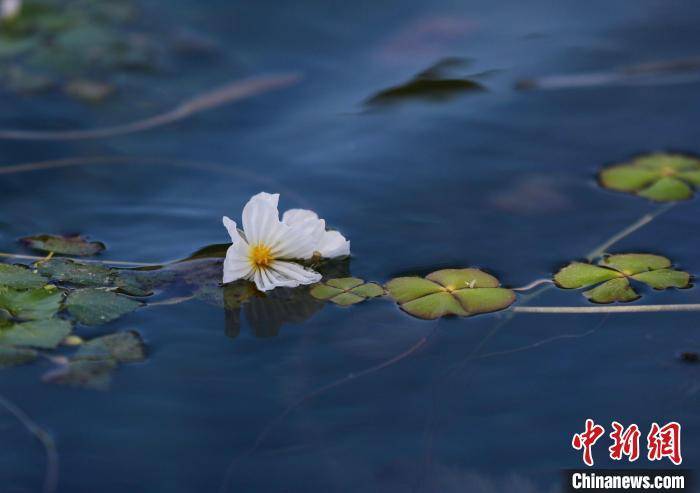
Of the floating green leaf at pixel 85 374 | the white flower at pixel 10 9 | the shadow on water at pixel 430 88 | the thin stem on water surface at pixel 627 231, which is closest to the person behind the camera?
the floating green leaf at pixel 85 374

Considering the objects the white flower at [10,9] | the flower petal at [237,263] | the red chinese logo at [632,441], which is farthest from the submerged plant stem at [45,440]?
the white flower at [10,9]

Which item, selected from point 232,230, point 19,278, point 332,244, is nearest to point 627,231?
point 332,244

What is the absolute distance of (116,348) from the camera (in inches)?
61.2

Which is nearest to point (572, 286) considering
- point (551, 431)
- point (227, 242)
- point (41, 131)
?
point (551, 431)

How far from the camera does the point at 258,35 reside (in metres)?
3.03

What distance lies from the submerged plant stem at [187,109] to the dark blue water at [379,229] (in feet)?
0.15

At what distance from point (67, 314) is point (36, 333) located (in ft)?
0.30

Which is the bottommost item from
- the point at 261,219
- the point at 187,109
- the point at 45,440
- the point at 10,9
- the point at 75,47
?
the point at 45,440

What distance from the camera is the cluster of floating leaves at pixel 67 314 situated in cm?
151

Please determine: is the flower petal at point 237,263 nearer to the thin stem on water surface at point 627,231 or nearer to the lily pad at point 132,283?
the lily pad at point 132,283

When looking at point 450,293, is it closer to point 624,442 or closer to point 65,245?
point 624,442

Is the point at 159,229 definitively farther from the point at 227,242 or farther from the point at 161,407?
the point at 161,407

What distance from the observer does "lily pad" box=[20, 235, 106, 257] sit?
1.84 meters

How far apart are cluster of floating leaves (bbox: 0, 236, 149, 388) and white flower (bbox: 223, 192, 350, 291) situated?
207 millimetres
